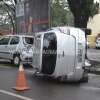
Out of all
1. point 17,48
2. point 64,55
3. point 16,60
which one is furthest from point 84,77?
point 16,60

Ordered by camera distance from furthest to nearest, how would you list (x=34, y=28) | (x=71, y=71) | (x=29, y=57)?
(x=34, y=28)
(x=29, y=57)
(x=71, y=71)

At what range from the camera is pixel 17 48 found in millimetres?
20125

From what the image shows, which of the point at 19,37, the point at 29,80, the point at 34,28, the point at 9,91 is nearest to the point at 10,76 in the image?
the point at 29,80

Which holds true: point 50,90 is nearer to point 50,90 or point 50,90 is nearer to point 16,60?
point 50,90

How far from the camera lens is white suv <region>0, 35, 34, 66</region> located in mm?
19844

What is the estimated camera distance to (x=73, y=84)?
13797 millimetres

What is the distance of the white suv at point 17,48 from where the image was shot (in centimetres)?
1984

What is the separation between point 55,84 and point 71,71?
0.70 metres

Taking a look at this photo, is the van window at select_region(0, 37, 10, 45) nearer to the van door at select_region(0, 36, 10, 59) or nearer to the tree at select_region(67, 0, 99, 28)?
the van door at select_region(0, 36, 10, 59)

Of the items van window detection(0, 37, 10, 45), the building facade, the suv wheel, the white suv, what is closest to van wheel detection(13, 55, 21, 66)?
the white suv

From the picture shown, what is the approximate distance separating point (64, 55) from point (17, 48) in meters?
7.01

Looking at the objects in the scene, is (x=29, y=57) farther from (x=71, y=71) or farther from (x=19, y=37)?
(x=71, y=71)

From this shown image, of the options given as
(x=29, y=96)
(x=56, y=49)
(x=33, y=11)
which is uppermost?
(x=33, y=11)

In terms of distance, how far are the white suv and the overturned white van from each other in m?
5.52
